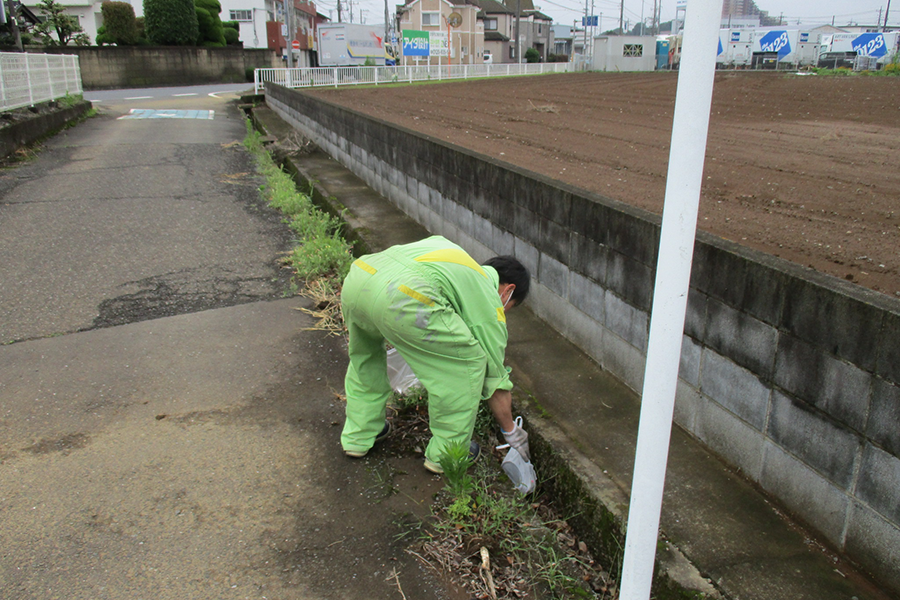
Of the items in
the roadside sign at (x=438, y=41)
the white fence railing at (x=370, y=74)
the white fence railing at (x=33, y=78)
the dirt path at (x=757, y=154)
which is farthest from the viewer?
the roadside sign at (x=438, y=41)

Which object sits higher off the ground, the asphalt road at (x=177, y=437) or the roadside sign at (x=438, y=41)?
the roadside sign at (x=438, y=41)

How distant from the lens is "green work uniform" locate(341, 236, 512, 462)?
2760 mm

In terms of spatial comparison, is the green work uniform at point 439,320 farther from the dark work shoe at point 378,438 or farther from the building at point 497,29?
the building at point 497,29

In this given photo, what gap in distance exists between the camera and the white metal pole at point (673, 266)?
4.60 ft

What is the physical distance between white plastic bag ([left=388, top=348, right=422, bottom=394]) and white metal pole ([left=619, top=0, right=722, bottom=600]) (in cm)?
222

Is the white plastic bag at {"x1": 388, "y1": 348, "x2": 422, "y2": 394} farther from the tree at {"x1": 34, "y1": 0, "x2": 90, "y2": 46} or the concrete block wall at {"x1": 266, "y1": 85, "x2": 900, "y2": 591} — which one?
the tree at {"x1": 34, "y1": 0, "x2": 90, "y2": 46}

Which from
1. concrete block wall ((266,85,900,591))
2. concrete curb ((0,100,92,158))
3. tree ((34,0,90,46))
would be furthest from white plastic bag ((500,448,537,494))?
tree ((34,0,90,46))

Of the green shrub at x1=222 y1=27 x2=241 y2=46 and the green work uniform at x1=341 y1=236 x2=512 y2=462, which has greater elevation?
the green shrub at x1=222 y1=27 x2=241 y2=46

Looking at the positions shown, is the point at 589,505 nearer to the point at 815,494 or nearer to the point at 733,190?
the point at 815,494

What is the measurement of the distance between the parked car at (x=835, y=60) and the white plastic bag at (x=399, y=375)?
4212cm

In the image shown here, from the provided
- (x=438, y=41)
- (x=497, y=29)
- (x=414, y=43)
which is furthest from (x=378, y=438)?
(x=497, y=29)

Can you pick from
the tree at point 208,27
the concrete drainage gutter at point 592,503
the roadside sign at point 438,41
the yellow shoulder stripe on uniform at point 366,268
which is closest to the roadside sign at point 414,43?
the roadside sign at point 438,41

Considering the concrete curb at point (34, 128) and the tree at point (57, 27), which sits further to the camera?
the tree at point (57, 27)

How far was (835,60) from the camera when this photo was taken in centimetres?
3903
